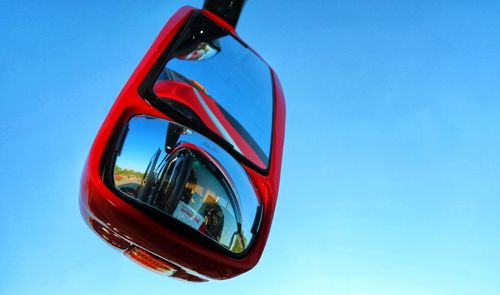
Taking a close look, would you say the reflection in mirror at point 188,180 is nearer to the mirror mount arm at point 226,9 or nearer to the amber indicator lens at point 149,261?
the amber indicator lens at point 149,261

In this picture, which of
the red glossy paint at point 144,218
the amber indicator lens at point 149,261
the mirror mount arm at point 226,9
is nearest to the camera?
the red glossy paint at point 144,218

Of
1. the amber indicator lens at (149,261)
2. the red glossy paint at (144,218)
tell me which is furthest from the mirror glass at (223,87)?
the amber indicator lens at (149,261)

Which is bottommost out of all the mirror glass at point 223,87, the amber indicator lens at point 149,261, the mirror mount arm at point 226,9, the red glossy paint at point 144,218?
the amber indicator lens at point 149,261

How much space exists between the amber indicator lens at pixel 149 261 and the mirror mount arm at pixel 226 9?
1.00 metres

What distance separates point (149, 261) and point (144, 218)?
0.26 metres

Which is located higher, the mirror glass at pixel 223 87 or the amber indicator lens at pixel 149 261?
the mirror glass at pixel 223 87

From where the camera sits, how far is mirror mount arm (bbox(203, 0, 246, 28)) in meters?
1.84

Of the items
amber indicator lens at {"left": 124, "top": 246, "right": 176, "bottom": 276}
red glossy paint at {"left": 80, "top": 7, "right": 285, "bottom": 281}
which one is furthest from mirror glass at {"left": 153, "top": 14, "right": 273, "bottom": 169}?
amber indicator lens at {"left": 124, "top": 246, "right": 176, "bottom": 276}

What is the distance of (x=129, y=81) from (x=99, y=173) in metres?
0.33

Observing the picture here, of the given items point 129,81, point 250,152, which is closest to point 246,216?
point 250,152

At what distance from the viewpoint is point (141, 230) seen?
1159 mm

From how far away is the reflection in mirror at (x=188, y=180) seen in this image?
1.22m

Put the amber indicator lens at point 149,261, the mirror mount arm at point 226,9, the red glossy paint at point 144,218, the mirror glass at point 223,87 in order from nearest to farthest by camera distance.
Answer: the red glossy paint at point 144,218
the amber indicator lens at point 149,261
the mirror glass at point 223,87
the mirror mount arm at point 226,9

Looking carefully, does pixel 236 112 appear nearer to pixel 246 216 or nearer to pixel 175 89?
pixel 175 89
